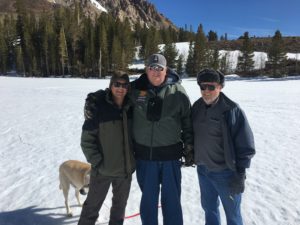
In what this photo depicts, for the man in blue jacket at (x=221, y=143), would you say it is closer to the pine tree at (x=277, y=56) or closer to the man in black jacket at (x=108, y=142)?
the man in black jacket at (x=108, y=142)

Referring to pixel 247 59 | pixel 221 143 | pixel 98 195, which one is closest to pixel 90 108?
pixel 98 195

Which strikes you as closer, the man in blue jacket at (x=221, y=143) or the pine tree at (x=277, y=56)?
the man in blue jacket at (x=221, y=143)

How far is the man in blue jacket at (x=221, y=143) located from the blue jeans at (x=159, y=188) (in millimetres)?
325

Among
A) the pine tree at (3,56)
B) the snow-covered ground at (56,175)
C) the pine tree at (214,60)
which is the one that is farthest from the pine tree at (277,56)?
the pine tree at (3,56)

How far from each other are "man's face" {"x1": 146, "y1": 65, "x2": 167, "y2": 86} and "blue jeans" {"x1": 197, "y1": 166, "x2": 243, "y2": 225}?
1106mm

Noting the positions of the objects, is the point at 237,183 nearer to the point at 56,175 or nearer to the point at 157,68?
the point at 157,68

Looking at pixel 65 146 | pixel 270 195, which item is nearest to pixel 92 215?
pixel 270 195

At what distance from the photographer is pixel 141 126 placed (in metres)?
3.29

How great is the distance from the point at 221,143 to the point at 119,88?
1252 millimetres

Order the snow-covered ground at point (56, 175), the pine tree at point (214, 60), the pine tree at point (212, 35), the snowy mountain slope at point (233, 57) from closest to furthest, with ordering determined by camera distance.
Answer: the snow-covered ground at point (56, 175), the pine tree at point (214, 60), the snowy mountain slope at point (233, 57), the pine tree at point (212, 35)

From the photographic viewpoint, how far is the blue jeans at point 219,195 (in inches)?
123

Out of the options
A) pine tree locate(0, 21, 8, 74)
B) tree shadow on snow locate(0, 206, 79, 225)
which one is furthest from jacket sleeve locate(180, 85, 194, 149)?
pine tree locate(0, 21, 8, 74)

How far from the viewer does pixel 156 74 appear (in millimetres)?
3240

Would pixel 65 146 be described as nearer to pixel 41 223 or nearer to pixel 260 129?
pixel 41 223
